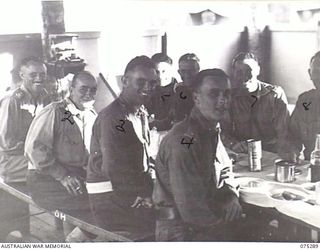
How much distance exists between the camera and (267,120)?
4.43 feet

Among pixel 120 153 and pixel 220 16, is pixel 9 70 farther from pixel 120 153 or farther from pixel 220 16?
pixel 220 16

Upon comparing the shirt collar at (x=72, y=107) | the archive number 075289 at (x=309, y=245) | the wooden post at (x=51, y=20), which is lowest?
the archive number 075289 at (x=309, y=245)

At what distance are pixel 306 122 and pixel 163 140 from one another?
0.40 m

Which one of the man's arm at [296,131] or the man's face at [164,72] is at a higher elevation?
the man's face at [164,72]

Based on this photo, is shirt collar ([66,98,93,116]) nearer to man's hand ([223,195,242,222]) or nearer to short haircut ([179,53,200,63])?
short haircut ([179,53,200,63])

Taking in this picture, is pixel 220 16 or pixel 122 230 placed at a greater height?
pixel 220 16

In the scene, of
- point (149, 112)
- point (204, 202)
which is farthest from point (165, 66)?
point (204, 202)

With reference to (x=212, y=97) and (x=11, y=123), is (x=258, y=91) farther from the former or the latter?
(x=11, y=123)

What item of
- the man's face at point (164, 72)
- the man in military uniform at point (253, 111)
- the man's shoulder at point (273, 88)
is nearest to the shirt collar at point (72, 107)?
the man's face at point (164, 72)

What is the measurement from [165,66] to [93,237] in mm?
532

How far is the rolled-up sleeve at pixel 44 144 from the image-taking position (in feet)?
4.47

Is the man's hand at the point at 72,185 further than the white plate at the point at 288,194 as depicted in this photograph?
Yes

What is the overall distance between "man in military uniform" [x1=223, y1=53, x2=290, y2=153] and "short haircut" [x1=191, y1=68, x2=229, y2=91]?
3cm

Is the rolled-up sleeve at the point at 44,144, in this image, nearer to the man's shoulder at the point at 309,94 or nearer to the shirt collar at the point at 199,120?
the shirt collar at the point at 199,120
